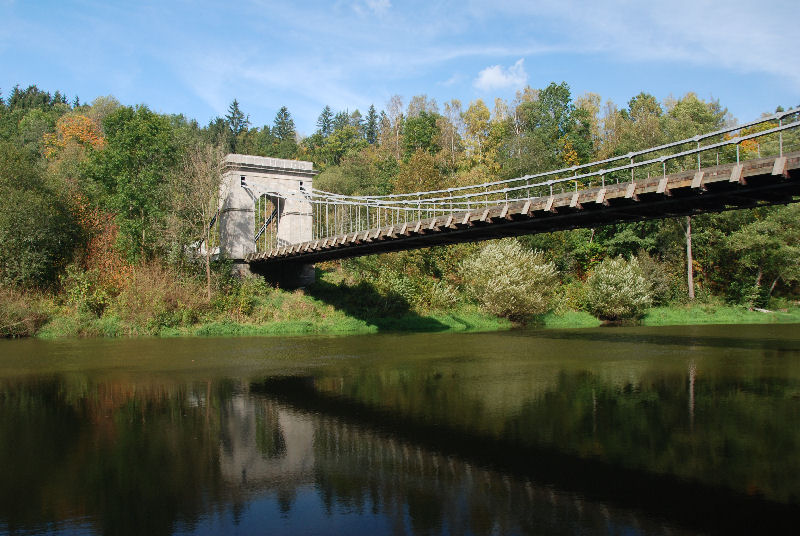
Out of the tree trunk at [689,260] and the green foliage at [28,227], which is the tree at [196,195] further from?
the tree trunk at [689,260]

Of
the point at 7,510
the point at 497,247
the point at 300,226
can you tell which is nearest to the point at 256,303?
the point at 300,226

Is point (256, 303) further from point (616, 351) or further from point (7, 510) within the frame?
point (7, 510)

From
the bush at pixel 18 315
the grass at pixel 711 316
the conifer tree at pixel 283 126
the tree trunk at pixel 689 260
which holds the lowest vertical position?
the grass at pixel 711 316

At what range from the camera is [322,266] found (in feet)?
120

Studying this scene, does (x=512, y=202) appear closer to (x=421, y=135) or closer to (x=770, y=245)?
(x=770, y=245)

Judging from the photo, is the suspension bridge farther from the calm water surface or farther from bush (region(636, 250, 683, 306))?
bush (region(636, 250, 683, 306))

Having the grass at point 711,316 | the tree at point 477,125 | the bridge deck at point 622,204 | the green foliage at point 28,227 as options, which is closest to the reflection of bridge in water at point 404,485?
the bridge deck at point 622,204

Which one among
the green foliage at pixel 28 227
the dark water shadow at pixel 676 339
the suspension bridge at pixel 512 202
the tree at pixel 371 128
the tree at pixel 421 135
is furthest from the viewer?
the tree at pixel 371 128

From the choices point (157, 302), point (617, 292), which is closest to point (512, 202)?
point (617, 292)

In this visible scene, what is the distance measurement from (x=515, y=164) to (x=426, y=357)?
91.2ft

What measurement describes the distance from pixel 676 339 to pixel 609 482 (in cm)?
1729

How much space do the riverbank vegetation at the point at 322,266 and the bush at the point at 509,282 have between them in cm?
7

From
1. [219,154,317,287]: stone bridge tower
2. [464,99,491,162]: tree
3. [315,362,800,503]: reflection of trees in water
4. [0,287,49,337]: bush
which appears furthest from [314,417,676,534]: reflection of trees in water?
[464,99,491,162]: tree

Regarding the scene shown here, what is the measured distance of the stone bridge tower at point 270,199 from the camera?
30734mm
